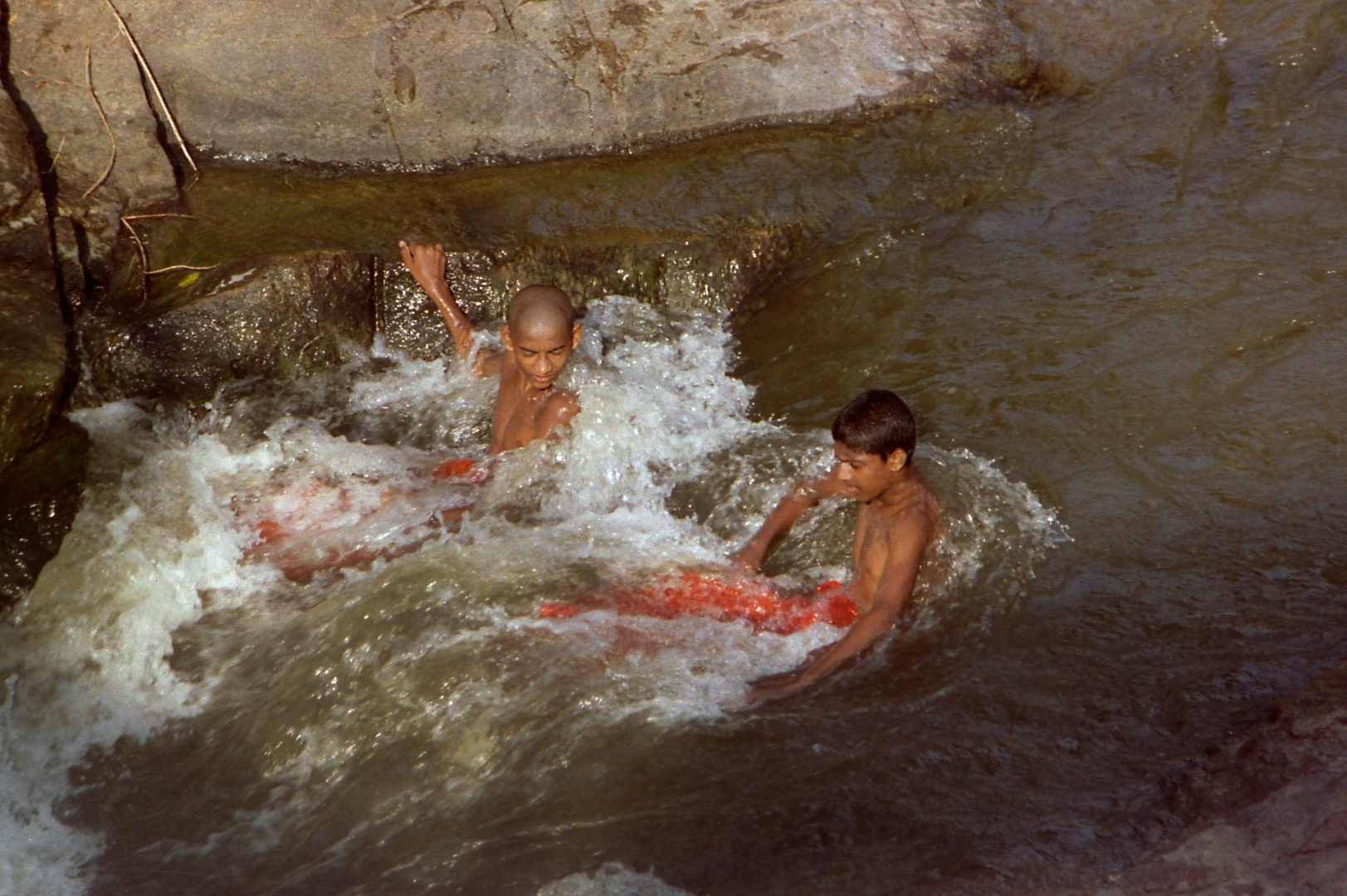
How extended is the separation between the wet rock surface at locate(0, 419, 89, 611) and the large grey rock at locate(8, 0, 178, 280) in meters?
1.43

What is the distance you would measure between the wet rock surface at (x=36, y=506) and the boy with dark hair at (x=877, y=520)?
8.50 feet

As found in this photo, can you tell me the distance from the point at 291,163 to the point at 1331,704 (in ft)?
17.0

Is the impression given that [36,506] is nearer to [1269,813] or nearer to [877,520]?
[877,520]

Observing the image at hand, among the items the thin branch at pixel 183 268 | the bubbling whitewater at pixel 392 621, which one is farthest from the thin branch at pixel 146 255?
the bubbling whitewater at pixel 392 621

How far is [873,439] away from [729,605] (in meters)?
0.78

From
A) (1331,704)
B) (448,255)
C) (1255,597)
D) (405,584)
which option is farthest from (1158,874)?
(448,255)

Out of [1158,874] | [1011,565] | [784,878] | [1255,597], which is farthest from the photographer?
[1011,565]

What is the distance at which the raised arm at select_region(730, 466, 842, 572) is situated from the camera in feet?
13.4

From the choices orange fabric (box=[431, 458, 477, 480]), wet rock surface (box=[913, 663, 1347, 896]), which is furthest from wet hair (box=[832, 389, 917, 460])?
orange fabric (box=[431, 458, 477, 480])

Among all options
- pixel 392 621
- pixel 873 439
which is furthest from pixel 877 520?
pixel 392 621

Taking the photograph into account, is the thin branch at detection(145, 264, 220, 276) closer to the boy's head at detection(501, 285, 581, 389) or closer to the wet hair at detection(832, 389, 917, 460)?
the boy's head at detection(501, 285, 581, 389)

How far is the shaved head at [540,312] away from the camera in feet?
14.5

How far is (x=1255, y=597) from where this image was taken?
11.3 ft

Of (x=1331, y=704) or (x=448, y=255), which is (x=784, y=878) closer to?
(x=1331, y=704)
